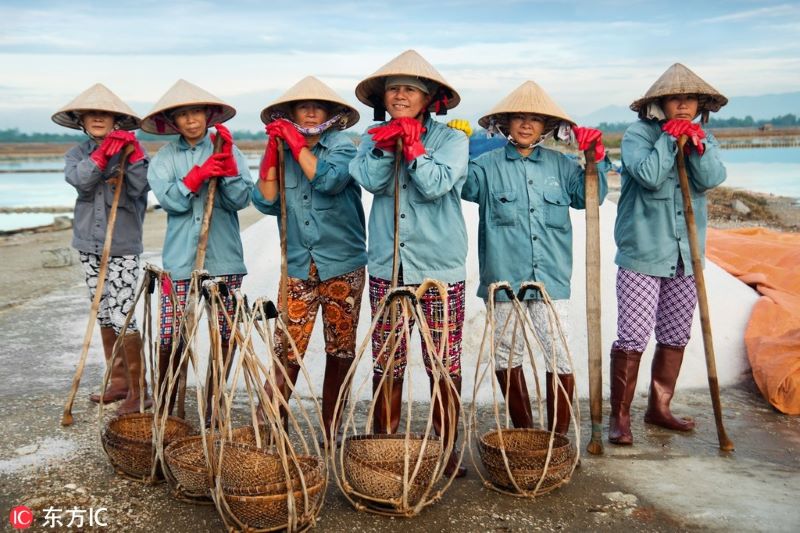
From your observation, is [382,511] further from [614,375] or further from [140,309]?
[140,309]

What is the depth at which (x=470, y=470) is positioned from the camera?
3.21 metres

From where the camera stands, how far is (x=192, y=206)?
358cm

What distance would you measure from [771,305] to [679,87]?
2.02 metres

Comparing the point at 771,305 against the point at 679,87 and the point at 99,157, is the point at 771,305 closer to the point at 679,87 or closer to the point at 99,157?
the point at 679,87

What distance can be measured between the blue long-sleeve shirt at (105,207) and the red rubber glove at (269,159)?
35.2 inches

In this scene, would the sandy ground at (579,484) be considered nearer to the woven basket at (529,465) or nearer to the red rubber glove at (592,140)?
the woven basket at (529,465)

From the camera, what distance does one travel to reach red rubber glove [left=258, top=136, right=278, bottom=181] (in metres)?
3.32

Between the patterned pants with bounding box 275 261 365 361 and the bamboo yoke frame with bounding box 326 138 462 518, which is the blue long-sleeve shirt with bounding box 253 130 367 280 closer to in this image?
the patterned pants with bounding box 275 261 365 361

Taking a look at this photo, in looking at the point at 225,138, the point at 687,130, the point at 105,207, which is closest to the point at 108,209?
the point at 105,207

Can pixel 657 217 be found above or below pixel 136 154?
below

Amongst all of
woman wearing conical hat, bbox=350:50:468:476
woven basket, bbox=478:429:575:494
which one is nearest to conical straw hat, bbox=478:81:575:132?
woman wearing conical hat, bbox=350:50:468:476

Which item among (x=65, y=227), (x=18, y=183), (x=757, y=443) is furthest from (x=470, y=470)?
(x=18, y=183)

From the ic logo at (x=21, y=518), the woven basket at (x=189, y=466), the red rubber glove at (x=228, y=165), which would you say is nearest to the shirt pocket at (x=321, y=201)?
the red rubber glove at (x=228, y=165)

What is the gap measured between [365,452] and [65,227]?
472 inches
